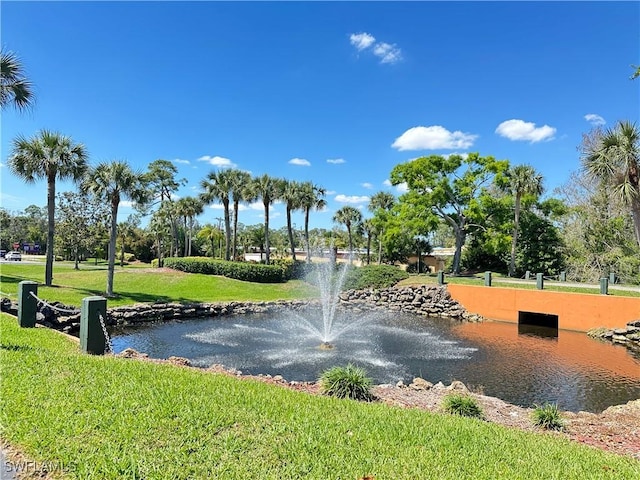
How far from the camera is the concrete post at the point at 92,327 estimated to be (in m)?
6.66

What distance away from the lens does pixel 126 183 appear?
744 inches

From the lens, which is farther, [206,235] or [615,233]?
[206,235]

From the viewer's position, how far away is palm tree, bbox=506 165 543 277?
29562 mm

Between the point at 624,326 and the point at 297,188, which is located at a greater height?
the point at 297,188

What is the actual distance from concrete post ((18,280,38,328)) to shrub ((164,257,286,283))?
60.5 ft

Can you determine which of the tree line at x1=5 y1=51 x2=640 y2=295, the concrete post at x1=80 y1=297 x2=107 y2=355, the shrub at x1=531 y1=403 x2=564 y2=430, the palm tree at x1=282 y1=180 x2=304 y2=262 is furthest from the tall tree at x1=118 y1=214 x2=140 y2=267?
the shrub at x1=531 y1=403 x2=564 y2=430

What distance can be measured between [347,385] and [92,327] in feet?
13.9

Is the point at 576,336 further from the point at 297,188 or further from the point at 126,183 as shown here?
the point at 297,188

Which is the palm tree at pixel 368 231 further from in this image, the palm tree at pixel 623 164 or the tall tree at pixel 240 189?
the palm tree at pixel 623 164

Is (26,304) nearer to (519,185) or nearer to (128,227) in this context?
(519,185)

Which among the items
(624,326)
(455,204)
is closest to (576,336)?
(624,326)

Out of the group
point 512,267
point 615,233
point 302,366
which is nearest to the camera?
point 302,366

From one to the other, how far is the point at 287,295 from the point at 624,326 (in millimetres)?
16421

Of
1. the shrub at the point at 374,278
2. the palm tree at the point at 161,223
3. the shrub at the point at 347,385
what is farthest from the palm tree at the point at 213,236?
the shrub at the point at 347,385
